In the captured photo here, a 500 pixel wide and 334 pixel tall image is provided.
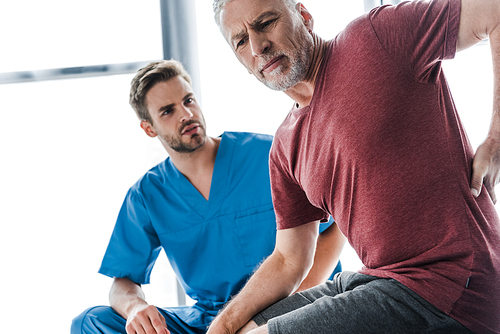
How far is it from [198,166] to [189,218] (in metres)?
0.20

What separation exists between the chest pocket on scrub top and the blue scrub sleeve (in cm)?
34

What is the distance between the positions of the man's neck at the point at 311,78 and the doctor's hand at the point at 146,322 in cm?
77

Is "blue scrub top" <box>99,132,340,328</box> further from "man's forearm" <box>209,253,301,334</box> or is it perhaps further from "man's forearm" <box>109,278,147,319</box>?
"man's forearm" <box>209,253,301,334</box>

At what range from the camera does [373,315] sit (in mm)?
637

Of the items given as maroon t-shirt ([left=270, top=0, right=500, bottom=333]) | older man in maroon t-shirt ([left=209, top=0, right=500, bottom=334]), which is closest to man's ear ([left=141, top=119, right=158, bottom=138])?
older man in maroon t-shirt ([left=209, top=0, right=500, bottom=334])

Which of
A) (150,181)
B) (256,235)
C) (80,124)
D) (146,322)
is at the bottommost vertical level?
(146,322)

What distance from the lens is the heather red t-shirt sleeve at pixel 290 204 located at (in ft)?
3.07

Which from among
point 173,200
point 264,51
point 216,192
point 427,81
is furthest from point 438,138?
point 173,200

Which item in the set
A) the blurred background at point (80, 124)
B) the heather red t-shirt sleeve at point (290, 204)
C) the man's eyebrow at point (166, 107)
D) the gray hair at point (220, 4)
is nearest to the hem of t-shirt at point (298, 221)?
the heather red t-shirt sleeve at point (290, 204)

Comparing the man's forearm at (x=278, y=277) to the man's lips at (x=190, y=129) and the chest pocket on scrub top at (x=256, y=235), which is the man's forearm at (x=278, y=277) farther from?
the man's lips at (x=190, y=129)

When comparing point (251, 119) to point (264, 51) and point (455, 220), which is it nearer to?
point (264, 51)

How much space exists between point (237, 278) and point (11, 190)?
3.96ft

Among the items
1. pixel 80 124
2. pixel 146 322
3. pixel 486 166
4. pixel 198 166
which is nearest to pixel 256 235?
pixel 198 166

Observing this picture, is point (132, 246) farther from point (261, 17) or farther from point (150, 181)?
point (261, 17)
